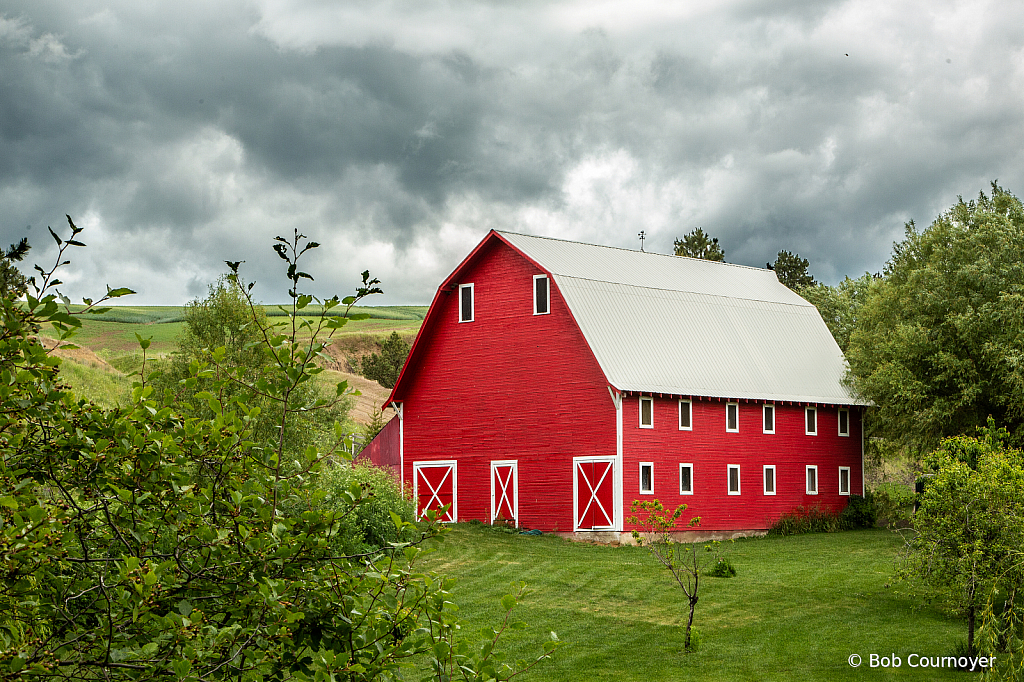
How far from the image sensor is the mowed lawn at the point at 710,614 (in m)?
17.5

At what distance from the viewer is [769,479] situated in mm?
38844

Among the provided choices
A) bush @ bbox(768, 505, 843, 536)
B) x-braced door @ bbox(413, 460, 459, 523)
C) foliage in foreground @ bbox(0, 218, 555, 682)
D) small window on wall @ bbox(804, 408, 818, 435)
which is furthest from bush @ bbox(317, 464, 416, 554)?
small window on wall @ bbox(804, 408, 818, 435)

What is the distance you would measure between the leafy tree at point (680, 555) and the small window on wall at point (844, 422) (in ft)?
33.3

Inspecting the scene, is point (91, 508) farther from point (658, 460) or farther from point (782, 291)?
point (782, 291)

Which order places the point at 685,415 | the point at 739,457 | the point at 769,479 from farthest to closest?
the point at 769,479
the point at 739,457
the point at 685,415

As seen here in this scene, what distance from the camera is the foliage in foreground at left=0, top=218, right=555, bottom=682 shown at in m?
5.08

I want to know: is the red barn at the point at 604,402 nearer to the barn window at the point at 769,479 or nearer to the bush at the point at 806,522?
the barn window at the point at 769,479

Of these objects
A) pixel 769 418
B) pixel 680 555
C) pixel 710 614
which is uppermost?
pixel 769 418

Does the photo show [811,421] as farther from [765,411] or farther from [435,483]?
[435,483]

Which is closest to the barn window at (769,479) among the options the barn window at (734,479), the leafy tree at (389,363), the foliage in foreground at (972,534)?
the barn window at (734,479)

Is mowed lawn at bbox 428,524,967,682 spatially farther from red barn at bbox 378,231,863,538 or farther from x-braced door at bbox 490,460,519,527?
x-braced door at bbox 490,460,519,527

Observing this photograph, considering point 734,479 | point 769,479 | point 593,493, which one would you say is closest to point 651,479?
point 593,493

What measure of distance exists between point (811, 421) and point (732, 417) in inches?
175

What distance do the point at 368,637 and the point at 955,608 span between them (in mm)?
15074
